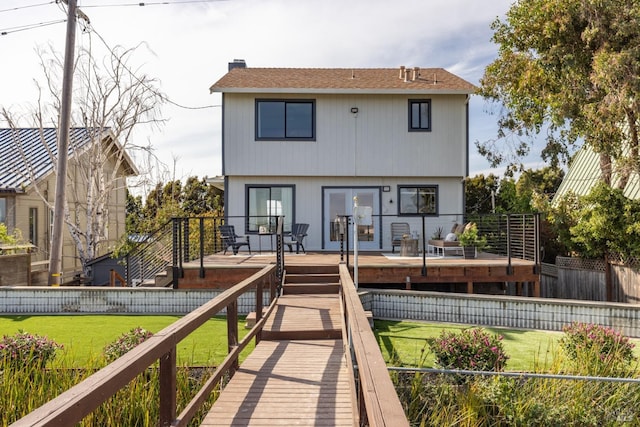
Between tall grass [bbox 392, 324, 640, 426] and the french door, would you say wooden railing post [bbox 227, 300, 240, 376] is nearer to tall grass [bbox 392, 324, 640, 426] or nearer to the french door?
tall grass [bbox 392, 324, 640, 426]

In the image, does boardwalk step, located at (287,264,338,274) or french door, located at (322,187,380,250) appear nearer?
boardwalk step, located at (287,264,338,274)

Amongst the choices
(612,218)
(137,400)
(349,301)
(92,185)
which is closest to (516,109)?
(612,218)

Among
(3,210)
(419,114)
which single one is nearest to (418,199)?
(419,114)

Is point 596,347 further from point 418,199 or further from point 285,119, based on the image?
point 285,119

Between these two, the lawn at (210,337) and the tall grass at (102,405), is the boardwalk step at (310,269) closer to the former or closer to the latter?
the lawn at (210,337)

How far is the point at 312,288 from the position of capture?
9070mm

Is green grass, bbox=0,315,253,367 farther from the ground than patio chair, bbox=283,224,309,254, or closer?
closer

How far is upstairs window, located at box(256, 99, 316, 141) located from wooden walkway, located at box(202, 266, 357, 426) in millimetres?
7277

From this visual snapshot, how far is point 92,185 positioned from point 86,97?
3.05 meters

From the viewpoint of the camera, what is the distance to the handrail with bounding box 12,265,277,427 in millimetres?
1562

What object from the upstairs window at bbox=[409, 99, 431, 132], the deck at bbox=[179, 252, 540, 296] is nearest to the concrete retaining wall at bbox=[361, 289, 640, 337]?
the deck at bbox=[179, 252, 540, 296]

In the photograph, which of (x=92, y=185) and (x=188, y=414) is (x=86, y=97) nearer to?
(x=92, y=185)

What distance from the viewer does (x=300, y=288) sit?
29.7ft

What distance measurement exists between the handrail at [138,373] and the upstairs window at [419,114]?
35.4 ft
